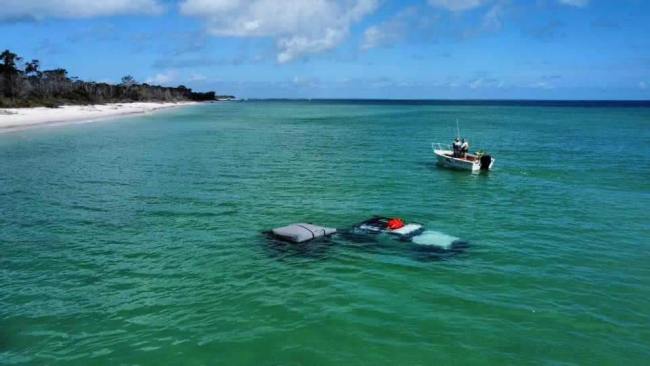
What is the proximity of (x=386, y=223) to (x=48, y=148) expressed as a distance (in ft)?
166

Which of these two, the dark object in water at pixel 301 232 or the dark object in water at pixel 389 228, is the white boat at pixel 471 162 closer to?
the dark object in water at pixel 389 228

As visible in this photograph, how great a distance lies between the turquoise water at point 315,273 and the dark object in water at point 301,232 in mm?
→ 931

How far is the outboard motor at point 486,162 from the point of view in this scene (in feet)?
154

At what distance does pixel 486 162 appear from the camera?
47281mm

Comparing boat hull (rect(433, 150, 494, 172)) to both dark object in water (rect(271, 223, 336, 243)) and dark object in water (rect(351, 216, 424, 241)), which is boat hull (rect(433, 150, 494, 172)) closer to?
dark object in water (rect(351, 216, 424, 241))

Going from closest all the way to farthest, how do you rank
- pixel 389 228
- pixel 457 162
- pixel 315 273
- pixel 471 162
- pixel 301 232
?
pixel 315 273 < pixel 301 232 < pixel 389 228 < pixel 471 162 < pixel 457 162

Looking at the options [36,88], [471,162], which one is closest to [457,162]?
[471,162]

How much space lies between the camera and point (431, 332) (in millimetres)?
15820

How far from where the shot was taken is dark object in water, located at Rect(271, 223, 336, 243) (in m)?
24.0

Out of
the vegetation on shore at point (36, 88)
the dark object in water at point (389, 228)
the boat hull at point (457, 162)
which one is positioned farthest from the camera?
the vegetation on shore at point (36, 88)

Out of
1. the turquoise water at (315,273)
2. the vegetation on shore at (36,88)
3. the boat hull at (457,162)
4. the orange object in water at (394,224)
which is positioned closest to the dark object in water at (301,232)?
the turquoise water at (315,273)

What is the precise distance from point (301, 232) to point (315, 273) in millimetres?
4119

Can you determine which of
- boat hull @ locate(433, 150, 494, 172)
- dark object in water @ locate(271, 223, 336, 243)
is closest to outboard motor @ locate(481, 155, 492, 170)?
boat hull @ locate(433, 150, 494, 172)

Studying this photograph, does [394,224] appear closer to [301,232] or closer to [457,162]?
[301,232]
